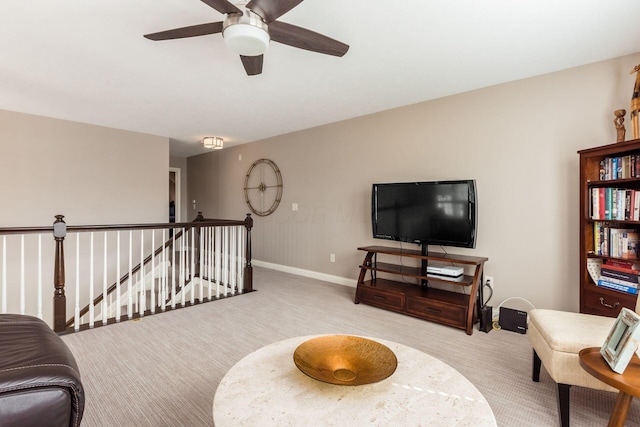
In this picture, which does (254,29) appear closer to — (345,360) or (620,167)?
(345,360)

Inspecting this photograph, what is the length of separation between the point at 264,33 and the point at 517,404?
2.56 metres

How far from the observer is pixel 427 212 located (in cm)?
337

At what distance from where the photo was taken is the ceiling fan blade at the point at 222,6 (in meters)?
1.54

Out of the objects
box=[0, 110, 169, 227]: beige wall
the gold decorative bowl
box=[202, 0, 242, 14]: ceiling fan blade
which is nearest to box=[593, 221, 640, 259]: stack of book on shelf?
the gold decorative bowl

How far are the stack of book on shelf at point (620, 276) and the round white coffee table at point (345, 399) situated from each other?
1789mm

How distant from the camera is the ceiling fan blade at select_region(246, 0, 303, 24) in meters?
1.56

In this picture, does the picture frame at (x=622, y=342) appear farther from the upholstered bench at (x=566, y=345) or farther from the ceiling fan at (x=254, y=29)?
the ceiling fan at (x=254, y=29)

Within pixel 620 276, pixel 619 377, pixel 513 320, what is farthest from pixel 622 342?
pixel 513 320

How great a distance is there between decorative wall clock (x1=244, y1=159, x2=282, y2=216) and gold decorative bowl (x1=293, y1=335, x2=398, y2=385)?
13.4ft

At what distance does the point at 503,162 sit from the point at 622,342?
2240mm

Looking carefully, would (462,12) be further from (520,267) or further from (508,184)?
(520,267)

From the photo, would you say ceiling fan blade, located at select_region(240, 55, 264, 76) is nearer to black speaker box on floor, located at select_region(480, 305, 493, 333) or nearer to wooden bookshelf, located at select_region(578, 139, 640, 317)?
wooden bookshelf, located at select_region(578, 139, 640, 317)

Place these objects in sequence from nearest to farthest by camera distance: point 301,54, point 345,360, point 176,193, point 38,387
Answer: point 38,387, point 345,360, point 301,54, point 176,193

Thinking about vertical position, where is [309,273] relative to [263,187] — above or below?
below
